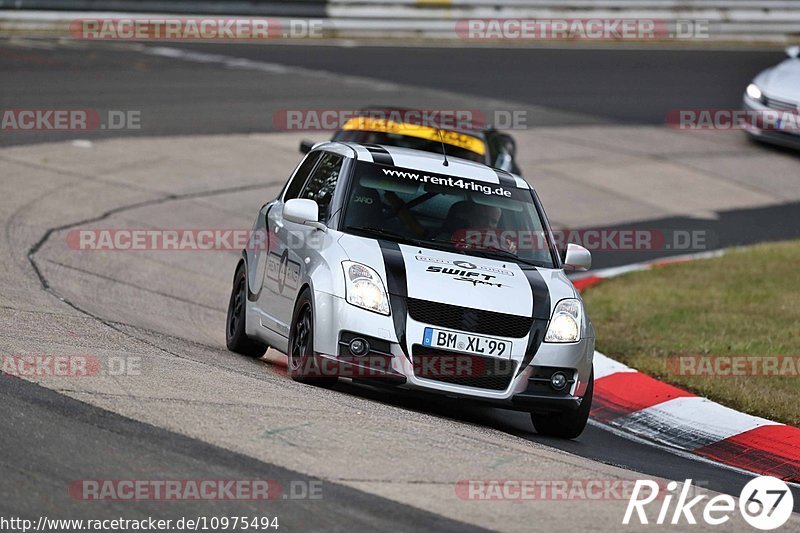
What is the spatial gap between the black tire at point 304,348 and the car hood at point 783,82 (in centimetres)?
1459

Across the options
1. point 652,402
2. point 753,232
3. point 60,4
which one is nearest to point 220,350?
point 652,402

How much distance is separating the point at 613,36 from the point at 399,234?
75.7 ft

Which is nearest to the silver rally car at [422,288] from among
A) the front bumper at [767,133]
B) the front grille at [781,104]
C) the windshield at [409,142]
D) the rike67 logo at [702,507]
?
the rike67 logo at [702,507]

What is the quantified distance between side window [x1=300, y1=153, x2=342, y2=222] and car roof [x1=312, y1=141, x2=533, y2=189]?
78mm

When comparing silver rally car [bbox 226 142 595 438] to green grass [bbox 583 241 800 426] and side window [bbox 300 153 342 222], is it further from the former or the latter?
green grass [bbox 583 241 800 426]

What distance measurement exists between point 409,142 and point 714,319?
143 inches

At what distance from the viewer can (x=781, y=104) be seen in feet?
71.7

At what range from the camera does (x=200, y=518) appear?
5.68 meters

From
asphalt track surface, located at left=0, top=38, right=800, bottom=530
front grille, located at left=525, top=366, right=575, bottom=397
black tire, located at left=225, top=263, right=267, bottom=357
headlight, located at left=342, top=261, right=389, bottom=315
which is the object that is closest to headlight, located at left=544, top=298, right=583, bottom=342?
front grille, located at left=525, top=366, right=575, bottom=397

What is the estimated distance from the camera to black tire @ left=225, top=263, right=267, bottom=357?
10117 millimetres

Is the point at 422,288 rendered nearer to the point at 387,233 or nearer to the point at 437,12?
the point at 387,233

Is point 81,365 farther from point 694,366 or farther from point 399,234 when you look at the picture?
point 694,366

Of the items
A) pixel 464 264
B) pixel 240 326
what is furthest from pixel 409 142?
pixel 464 264

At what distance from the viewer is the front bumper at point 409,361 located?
8234 millimetres
